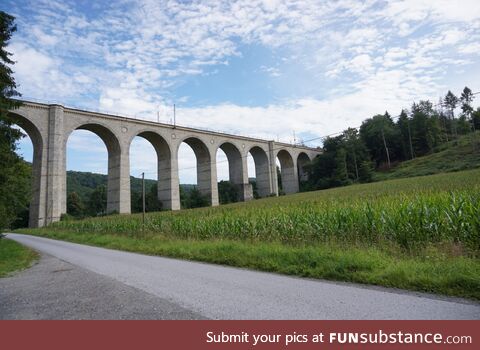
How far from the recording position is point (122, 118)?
37.3 m

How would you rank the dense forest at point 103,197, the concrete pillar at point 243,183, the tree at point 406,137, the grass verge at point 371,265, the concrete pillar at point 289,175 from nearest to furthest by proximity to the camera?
the grass verge at point 371,265, the dense forest at point 103,197, the concrete pillar at point 243,183, the concrete pillar at point 289,175, the tree at point 406,137

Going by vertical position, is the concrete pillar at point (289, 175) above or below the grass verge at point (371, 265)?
above

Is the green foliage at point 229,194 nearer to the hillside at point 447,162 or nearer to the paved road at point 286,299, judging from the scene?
the hillside at point 447,162

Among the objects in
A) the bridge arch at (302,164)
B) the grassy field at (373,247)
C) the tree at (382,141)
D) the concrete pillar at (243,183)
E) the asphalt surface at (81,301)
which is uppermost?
the tree at (382,141)

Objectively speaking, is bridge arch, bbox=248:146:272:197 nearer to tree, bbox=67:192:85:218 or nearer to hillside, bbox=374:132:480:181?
hillside, bbox=374:132:480:181

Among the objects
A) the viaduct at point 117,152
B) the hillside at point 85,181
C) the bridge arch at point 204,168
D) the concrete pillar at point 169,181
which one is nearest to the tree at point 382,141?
the viaduct at point 117,152

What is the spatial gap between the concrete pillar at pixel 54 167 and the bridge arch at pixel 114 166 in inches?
115

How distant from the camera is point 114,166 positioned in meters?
36.9

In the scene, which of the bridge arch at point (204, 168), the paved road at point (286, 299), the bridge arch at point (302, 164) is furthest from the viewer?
the bridge arch at point (302, 164)

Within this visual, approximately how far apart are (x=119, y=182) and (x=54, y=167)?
6.52 m

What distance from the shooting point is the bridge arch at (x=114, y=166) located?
3538 cm

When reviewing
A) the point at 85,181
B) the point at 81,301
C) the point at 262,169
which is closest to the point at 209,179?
the point at 262,169

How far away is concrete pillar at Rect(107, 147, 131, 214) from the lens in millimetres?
35375
